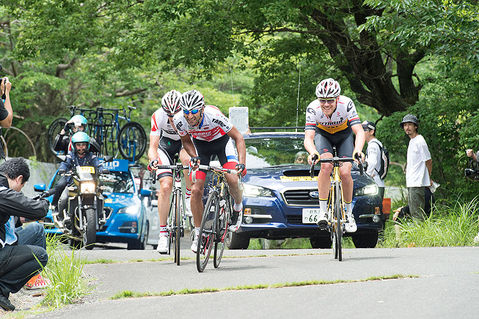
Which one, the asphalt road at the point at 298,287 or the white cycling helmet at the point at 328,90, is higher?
the white cycling helmet at the point at 328,90

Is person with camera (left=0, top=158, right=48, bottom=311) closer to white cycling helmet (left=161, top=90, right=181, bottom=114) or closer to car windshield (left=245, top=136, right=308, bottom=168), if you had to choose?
white cycling helmet (left=161, top=90, right=181, bottom=114)

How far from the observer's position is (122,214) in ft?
51.7

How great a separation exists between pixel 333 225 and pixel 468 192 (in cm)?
737

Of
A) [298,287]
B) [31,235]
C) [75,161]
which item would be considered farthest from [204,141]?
[75,161]

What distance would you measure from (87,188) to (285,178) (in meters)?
3.51

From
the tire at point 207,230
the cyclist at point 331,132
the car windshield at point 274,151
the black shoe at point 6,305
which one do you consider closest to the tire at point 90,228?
the car windshield at point 274,151

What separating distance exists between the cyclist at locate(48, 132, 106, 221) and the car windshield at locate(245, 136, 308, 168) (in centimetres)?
269

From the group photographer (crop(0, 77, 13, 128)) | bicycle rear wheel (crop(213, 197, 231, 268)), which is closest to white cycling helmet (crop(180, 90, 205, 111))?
bicycle rear wheel (crop(213, 197, 231, 268))

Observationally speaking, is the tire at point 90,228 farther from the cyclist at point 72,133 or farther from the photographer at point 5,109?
the photographer at point 5,109

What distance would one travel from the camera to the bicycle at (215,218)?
30.1 feet

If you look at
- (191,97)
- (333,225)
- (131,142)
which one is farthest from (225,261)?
(131,142)

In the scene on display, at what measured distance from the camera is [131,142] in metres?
20.0

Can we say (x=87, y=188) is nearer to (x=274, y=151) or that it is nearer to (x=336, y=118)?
(x=274, y=151)

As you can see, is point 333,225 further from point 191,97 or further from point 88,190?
point 88,190
